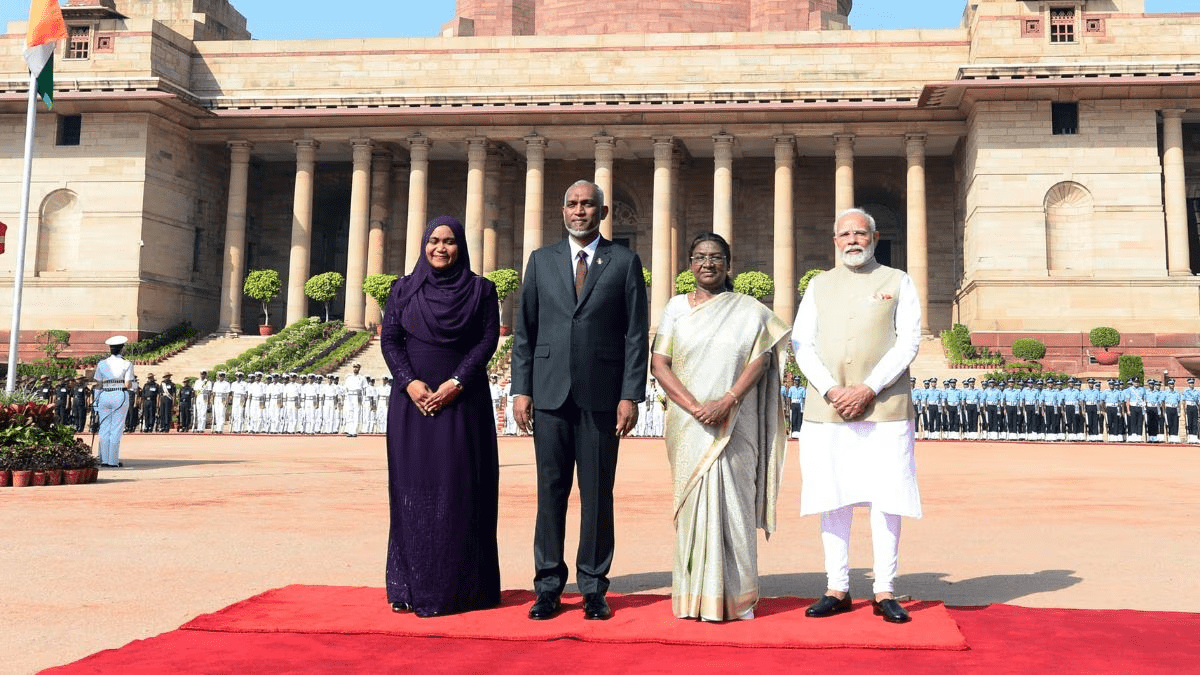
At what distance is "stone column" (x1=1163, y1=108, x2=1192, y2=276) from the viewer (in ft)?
111

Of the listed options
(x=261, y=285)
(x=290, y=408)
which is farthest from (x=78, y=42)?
(x=290, y=408)

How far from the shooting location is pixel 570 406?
5930 millimetres

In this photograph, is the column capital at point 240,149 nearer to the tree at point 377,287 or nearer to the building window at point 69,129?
the building window at point 69,129

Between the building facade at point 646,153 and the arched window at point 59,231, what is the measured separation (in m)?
0.14

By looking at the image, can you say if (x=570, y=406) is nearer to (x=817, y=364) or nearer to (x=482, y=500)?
(x=482, y=500)

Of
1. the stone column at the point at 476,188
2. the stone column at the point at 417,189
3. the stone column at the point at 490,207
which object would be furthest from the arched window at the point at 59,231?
the stone column at the point at 490,207

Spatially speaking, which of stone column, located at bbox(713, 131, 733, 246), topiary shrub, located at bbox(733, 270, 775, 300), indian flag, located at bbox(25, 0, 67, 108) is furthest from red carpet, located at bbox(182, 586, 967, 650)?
stone column, located at bbox(713, 131, 733, 246)

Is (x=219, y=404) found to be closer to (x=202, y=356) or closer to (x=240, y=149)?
(x=202, y=356)

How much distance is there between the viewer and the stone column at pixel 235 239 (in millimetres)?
39000

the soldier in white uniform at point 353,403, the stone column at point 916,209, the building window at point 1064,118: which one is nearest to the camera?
the soldier in white uniform at point 353,403

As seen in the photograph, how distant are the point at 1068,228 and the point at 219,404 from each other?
88.4 feet

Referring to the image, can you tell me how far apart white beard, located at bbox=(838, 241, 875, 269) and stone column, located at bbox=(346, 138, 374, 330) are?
34.3m

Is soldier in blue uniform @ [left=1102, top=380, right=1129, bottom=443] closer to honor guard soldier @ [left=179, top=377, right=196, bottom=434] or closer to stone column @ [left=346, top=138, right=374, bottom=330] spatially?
honor guard soldier @ [left=179, top=377, right=196, bottom=434]

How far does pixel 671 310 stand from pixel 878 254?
128 ft
